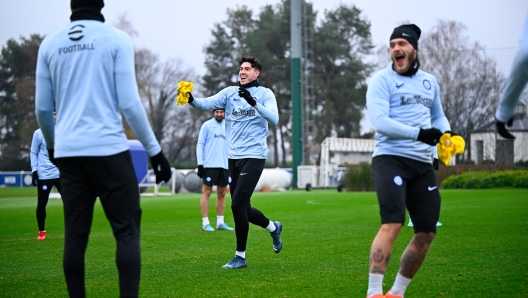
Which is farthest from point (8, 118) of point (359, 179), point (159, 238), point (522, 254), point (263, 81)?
point (522, 254)

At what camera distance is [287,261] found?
8.97 metres

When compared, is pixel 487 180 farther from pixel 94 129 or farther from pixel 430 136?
pixel 94 129

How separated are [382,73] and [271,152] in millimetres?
74483

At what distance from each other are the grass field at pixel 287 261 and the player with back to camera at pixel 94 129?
1872 millimetres

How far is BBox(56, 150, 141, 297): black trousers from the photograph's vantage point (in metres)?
4.84

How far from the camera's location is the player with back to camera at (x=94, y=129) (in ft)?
15.8

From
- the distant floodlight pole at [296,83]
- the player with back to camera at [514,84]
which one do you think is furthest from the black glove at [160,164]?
the distant floodlight pole at [296,83]

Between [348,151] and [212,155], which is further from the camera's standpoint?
[348,151]

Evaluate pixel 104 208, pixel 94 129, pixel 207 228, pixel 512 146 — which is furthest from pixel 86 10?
pixel 512 146

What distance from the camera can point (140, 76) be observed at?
2842 inches

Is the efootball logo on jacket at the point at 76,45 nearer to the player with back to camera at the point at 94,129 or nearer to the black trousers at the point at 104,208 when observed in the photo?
the player with back to camera at the point at 94,129

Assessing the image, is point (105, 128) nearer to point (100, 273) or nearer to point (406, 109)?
point (406, 109)

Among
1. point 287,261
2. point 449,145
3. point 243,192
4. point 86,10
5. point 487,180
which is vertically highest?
point 86,10

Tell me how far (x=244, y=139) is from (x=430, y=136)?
11.9ft
